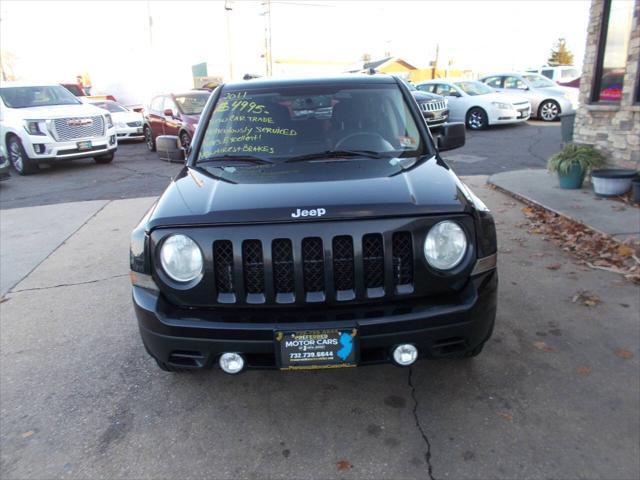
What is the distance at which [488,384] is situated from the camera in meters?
2.95

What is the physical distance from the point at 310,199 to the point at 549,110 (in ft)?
54.9

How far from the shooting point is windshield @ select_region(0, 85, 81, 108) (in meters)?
11.8

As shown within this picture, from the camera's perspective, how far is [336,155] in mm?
3234

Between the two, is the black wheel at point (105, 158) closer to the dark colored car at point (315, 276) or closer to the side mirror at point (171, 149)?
the side mirror at point (171, 149)

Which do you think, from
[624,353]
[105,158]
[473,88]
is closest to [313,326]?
[624,353]

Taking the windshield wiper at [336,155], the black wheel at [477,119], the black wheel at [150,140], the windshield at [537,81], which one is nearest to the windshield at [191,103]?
the black wheel at [150,140]

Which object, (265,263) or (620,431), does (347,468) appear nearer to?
(265,263)

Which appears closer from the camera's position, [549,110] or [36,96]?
[36,96]

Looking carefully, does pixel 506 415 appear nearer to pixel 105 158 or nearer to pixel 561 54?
pixel 105 158

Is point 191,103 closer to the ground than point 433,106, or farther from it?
farther from it

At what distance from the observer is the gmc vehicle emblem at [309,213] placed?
2354 mm

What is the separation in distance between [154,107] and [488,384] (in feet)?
43.6

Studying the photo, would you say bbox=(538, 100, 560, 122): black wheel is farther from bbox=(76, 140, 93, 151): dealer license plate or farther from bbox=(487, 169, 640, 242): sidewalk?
A: bbox=(76, 140, 93, 151): dealer license plate

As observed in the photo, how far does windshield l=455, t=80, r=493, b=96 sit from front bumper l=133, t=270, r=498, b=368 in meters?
15.2
